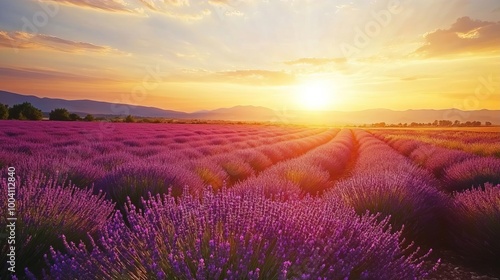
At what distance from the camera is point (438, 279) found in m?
4.04

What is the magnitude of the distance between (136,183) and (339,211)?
11.0 ft

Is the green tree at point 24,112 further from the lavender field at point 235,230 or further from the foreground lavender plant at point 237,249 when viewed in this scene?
the foreground lavender plant at point 237,249

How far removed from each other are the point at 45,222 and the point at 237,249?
6.58 feet

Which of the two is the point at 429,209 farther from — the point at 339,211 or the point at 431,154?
the point at 431,154

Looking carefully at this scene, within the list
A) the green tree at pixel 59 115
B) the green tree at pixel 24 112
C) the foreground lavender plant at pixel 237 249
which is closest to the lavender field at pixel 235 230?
the foreground lavender plant at pixel 237 249

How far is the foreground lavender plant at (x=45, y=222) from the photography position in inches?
117

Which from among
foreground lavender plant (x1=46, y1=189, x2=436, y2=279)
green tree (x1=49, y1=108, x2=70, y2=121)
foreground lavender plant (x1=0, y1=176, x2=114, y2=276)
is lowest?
green tree (x1=49, y1=108, x2=70, y2=121)

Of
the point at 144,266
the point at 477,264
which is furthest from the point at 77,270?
the point at 477,264

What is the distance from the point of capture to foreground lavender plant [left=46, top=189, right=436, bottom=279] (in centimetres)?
195

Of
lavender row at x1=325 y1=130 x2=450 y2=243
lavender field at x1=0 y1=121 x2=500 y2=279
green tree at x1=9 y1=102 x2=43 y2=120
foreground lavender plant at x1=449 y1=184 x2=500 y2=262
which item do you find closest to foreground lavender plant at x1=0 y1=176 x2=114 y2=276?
lavender field at x1=0 y1=121 x2=500 y2=279

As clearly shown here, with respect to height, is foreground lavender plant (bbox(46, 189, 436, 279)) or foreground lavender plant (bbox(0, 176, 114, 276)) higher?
foreground lavender plant (bbox(46, 189, 436, 279))

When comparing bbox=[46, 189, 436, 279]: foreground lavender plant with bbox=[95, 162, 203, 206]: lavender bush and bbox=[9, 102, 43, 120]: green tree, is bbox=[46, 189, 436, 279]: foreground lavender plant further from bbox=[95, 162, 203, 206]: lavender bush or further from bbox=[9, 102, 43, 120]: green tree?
bbox=[9, 102, 43, 120]: green tree

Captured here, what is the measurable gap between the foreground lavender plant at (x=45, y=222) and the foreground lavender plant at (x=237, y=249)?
912mm

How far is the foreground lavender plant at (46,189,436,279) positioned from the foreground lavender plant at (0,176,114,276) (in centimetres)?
91
